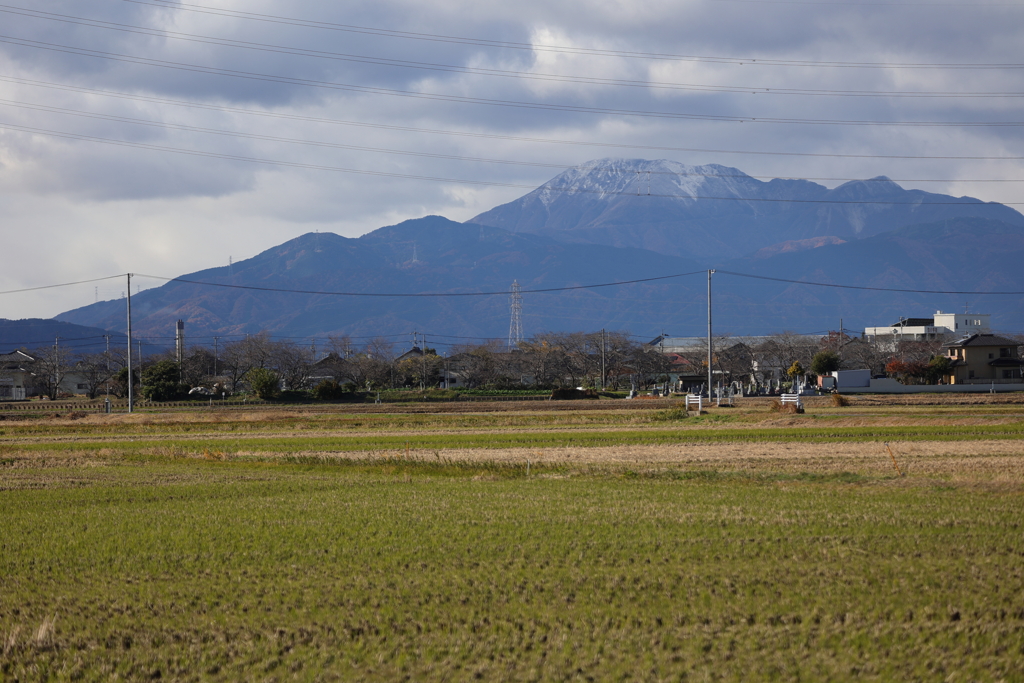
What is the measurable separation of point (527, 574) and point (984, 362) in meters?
101

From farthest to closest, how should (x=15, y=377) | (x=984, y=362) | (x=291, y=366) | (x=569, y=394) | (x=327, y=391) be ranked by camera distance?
1. (x=291, y=366)
2. (x=15, y=377)
3. (x=984, y=362)
4. (x=327, y=391)
5. (x=569, y=394)

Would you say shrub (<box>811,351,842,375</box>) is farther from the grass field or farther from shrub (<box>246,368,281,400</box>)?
the grass field

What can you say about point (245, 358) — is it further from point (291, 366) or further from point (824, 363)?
point (824, 363)

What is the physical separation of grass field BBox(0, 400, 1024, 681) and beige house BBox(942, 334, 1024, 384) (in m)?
79.9

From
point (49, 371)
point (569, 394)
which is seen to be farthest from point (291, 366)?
point (569, 394)

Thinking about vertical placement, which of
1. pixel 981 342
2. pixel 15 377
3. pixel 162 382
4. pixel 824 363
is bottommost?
pixel 162 382

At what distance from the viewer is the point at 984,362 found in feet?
318

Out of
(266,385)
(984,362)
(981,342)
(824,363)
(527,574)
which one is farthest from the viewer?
(824,363)

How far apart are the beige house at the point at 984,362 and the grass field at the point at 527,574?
79880mm

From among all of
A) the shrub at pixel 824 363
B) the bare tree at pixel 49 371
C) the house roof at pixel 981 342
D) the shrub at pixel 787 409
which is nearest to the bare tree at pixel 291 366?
the bare tree at pixel 49 371

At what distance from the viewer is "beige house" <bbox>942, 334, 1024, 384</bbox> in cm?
9588

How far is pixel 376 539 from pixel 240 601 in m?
3.75

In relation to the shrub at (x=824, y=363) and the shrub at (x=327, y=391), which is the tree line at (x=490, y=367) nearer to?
the shrub at (x=824, y=363)

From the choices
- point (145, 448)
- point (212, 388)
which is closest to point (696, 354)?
point (212, 388)
